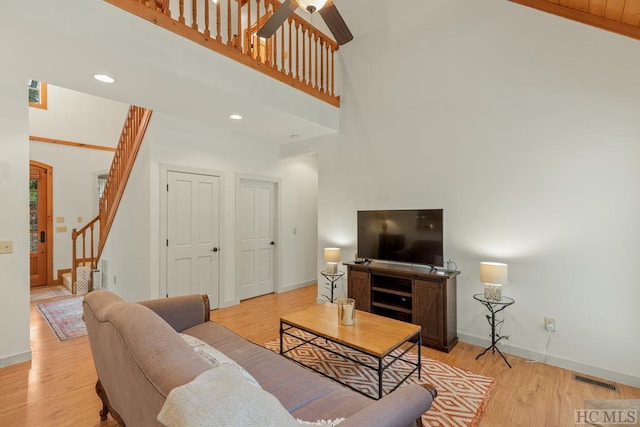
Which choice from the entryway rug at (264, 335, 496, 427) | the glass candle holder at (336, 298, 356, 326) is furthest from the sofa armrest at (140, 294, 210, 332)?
the glass candle holder at (336, 298, 356, 326)

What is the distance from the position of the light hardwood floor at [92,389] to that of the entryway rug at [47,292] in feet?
6.37

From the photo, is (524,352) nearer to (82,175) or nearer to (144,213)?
(144,213)

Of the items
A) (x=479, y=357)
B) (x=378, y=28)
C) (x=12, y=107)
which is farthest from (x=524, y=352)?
(x=12, y=107)

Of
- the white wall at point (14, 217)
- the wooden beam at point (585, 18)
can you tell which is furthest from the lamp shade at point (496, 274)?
the white wall at point (14, 217)

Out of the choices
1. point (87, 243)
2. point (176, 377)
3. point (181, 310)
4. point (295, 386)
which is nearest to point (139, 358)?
point (176, 377)

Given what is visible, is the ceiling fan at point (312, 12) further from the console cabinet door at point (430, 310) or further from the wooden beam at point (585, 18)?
the console cabinet door at point (430, 310)

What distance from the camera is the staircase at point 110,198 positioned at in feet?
13.9

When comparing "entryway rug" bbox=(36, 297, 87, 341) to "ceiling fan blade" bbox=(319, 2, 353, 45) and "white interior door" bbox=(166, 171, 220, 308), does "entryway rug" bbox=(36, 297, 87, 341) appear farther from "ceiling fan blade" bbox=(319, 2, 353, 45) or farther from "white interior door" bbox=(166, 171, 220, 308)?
"ceiling fan blade" bbox=(319, 2, 353, 45)

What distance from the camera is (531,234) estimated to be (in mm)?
3006

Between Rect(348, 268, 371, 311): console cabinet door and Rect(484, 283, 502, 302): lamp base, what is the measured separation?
4.24 ft

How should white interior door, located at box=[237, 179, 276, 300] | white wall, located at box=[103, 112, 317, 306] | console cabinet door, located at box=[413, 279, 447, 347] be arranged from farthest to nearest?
white interior door, located at box=[237, 179, 276, 300], white wall, located at box=[103, 112, 317, 306], console cabinet door, located at box=[413, 279, 447, 347]

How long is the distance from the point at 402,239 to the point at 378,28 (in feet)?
9.55

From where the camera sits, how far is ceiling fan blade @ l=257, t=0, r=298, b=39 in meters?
2.23

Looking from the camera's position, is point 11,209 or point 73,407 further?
point 11,209
